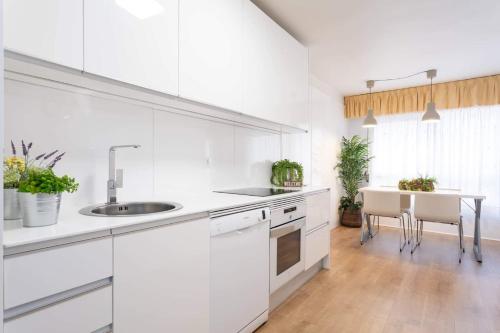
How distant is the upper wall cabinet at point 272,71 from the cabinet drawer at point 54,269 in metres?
1.37


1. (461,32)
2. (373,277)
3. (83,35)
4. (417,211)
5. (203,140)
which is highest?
(461,32)

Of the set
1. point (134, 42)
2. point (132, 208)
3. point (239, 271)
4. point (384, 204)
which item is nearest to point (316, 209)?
point (239, 271)

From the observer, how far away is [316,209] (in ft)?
8.66

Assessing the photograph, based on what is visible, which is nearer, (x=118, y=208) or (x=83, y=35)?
(x=83, y=35)

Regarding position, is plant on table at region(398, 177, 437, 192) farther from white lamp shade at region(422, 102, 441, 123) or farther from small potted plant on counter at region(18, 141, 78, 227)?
small potted plant on counter at region(18, 141, 78, 227)

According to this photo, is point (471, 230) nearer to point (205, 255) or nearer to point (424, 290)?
point (424, 290)

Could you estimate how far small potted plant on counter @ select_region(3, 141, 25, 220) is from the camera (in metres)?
1.01

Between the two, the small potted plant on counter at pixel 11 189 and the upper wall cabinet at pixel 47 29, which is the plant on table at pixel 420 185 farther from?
the small potted plant on counter at pixel 11 189

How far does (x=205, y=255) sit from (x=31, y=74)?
45.1 inches

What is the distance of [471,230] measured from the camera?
436cm

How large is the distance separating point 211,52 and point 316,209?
1696 millimetres

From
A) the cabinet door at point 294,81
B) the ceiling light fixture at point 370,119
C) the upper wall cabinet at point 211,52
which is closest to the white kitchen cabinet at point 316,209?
the cabinet door at point 294,81

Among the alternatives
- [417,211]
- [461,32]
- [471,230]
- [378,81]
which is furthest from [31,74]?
[471,230]

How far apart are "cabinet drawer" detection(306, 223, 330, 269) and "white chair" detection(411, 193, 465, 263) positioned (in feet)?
4.84
